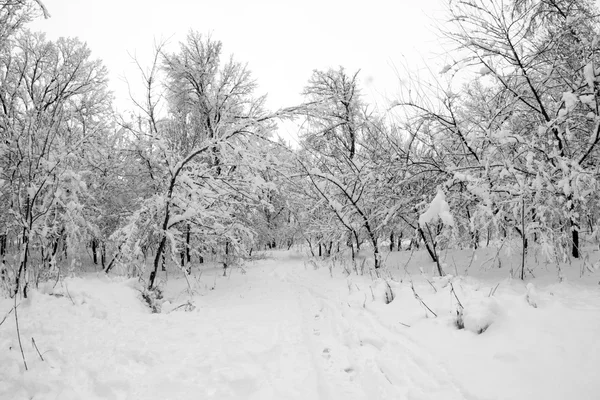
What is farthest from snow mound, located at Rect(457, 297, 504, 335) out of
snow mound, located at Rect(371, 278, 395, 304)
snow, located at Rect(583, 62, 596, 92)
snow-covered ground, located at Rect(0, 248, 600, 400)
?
snow, located at Rect(583, 62, 596, 92)

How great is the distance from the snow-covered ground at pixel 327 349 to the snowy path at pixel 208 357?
0.04 feet

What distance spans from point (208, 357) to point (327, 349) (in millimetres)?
1287

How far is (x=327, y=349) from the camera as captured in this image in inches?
130

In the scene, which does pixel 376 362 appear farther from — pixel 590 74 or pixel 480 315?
pixel 590 74

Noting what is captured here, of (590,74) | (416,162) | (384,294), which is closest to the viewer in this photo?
(590,74)

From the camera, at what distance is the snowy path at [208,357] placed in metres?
2.48

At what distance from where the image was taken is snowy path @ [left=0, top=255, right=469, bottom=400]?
8.14 ft

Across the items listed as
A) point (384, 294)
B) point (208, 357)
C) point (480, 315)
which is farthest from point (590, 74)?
point (208, 357)

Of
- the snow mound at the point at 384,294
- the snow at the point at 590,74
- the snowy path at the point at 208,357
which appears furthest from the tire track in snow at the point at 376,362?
the snow at the point at 590,74

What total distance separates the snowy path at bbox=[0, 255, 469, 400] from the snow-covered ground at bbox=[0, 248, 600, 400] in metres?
0.01

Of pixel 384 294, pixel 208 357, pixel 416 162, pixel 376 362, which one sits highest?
pixel 416 162

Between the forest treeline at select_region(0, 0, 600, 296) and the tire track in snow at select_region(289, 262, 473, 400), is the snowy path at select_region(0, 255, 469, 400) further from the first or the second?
the forest treeline at select_region(0, 0, 600, 296)

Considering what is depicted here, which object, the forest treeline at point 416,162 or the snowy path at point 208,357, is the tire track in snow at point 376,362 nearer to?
the snowy path at point 208,357

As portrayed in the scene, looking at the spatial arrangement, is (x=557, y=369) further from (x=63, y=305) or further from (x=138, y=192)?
(x=138, y=192)
